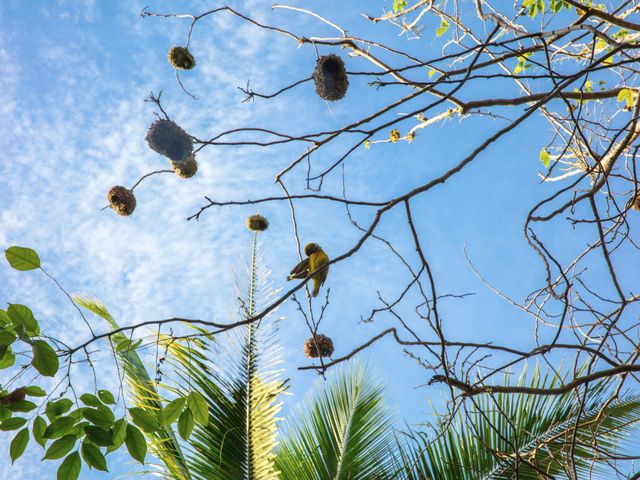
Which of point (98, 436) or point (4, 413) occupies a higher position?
point (4, 413)

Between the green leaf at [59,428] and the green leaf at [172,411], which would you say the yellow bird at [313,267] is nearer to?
the green leaf at [172,411]

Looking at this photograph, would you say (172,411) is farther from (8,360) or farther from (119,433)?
(8,360)

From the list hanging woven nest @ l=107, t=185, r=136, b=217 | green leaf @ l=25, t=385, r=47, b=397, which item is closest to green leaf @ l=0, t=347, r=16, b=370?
green leaf @ l=25, t=385, r=47, b=397

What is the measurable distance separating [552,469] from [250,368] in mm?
2016

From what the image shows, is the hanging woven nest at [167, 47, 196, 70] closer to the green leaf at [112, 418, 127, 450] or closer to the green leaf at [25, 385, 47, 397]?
the green leaf at [25, 385, 47, 397]

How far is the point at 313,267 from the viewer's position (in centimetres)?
257

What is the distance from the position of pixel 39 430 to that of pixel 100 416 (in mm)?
173

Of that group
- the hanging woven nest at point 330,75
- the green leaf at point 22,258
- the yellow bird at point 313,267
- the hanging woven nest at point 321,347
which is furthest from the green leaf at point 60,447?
the hanging woven nest at point 330,75

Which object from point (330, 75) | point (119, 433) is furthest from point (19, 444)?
point (330, 75)

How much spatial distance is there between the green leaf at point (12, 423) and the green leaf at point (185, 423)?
395 mm

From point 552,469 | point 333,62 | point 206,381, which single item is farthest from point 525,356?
point 206,381

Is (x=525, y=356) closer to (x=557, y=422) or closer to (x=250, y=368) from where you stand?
(x=557, y=422)

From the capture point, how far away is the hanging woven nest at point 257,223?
11.6 ft

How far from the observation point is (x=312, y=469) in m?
3.71
